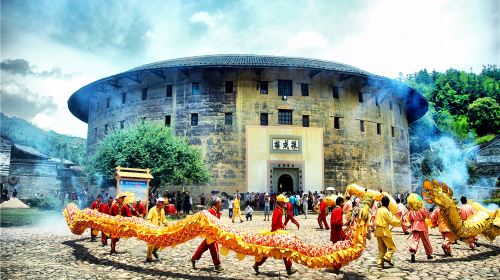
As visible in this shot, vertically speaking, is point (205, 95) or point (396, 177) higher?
point (205, 95)

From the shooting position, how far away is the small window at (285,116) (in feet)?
84.9

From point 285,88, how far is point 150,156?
37.9ft

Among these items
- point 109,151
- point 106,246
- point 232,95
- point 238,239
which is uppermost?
point 232,95

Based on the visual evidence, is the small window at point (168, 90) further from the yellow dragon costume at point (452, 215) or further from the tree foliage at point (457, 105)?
the tree foliage at point (457, 105)

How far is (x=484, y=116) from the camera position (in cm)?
4562

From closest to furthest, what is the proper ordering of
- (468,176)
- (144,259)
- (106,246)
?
(144,259) → (106,246) → (468,176)

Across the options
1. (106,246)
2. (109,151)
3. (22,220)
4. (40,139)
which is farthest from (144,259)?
(40,139)

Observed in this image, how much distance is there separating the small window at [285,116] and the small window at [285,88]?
132 centimetres

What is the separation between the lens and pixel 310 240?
34.9ft

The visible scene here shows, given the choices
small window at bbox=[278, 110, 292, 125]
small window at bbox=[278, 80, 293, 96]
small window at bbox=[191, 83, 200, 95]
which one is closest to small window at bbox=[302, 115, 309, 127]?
small window at bbox=[278, 110, 292, 125]

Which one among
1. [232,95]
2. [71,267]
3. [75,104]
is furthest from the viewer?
[75,104]

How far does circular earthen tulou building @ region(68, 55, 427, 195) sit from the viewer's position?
2495cm

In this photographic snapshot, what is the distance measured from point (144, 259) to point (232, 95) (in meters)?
18.8

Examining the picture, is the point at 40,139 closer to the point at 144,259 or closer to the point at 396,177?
the point at 396,177
